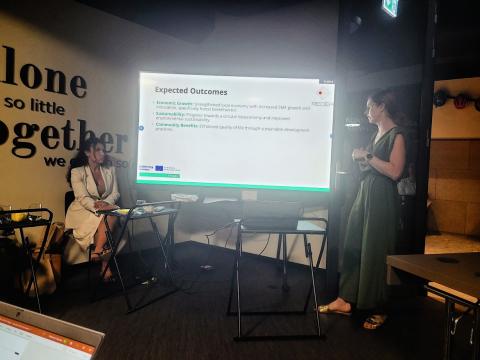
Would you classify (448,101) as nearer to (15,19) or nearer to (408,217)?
(408,217)

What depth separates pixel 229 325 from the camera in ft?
7.34

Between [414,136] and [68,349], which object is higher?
[414,136]

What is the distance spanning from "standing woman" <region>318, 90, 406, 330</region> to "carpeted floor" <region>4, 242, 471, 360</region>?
25 cm

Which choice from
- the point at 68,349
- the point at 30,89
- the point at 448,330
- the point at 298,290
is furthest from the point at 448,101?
the point at 68,349

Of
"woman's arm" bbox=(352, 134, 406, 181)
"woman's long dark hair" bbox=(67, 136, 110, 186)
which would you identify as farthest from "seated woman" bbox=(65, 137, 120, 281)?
A: "woman's arm" bbox=(352, 134, 406, 181)

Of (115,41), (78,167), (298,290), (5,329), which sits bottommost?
(298,290)

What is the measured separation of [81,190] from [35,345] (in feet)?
8.69

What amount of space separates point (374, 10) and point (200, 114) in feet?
6.26

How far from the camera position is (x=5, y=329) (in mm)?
608

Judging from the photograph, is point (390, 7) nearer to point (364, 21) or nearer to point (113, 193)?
point (364, 21)

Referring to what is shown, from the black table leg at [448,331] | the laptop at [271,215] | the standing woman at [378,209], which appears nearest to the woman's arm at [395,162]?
the standing woman at [378,209]

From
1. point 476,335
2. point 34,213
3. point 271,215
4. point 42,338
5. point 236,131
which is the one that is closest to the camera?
point 42,338

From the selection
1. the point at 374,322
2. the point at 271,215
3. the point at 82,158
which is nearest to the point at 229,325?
the point at 271,215

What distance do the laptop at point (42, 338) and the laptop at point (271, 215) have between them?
1.46 metres
